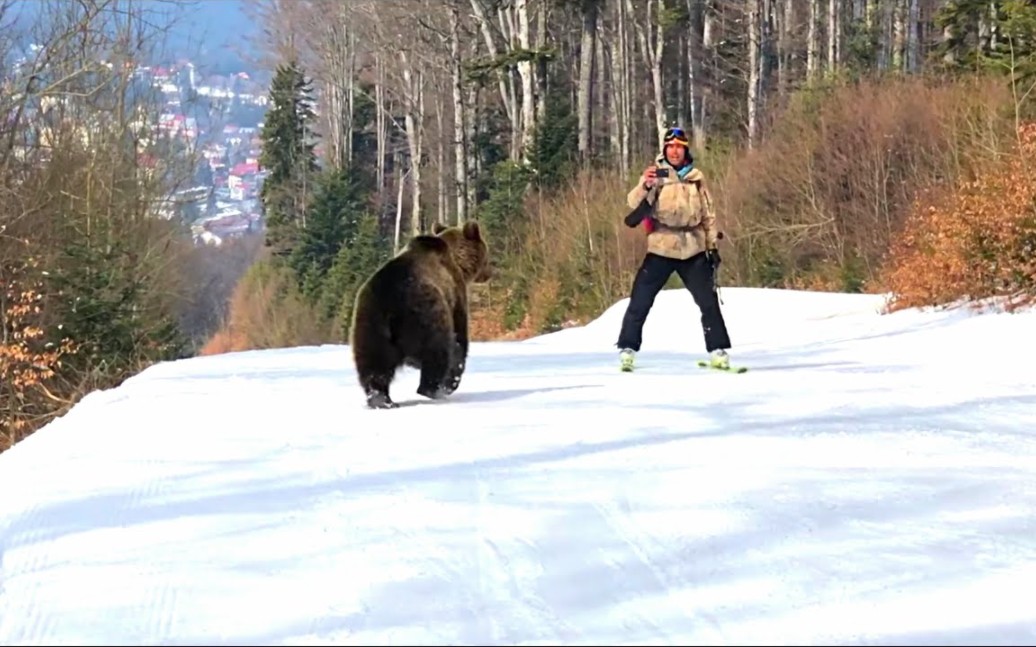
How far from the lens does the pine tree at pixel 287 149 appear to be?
194ft

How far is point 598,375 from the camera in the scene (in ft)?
28.1

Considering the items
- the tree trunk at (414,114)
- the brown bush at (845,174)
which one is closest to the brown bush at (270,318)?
the tree trunk at (414,114)

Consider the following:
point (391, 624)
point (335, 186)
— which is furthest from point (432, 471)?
point (335, 186)

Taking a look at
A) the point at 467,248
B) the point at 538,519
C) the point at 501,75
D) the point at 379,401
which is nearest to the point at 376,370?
the point at 379,401

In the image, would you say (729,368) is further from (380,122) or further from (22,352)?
(380,122)

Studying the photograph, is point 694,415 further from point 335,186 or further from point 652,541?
point 335,186

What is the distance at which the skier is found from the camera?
9078 mm

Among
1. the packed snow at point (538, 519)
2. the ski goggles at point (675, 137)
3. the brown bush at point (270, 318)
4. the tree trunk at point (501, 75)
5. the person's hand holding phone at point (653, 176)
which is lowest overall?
the brown bush at point (270, 318)

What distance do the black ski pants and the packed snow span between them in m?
1.48

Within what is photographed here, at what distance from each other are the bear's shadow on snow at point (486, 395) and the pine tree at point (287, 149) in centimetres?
5119

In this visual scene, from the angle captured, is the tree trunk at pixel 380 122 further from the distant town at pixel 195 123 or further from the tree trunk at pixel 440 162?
the distant town at pixel 195 123

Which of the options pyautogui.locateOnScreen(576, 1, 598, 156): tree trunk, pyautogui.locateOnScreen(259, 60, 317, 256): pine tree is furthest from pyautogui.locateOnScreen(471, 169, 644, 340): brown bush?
pyautogui.locateOnScreen(259, 60, 317, 256): pine tree

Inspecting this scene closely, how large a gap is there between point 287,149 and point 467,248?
5519 centimetres

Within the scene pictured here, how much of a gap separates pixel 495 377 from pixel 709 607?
18.1 feet
